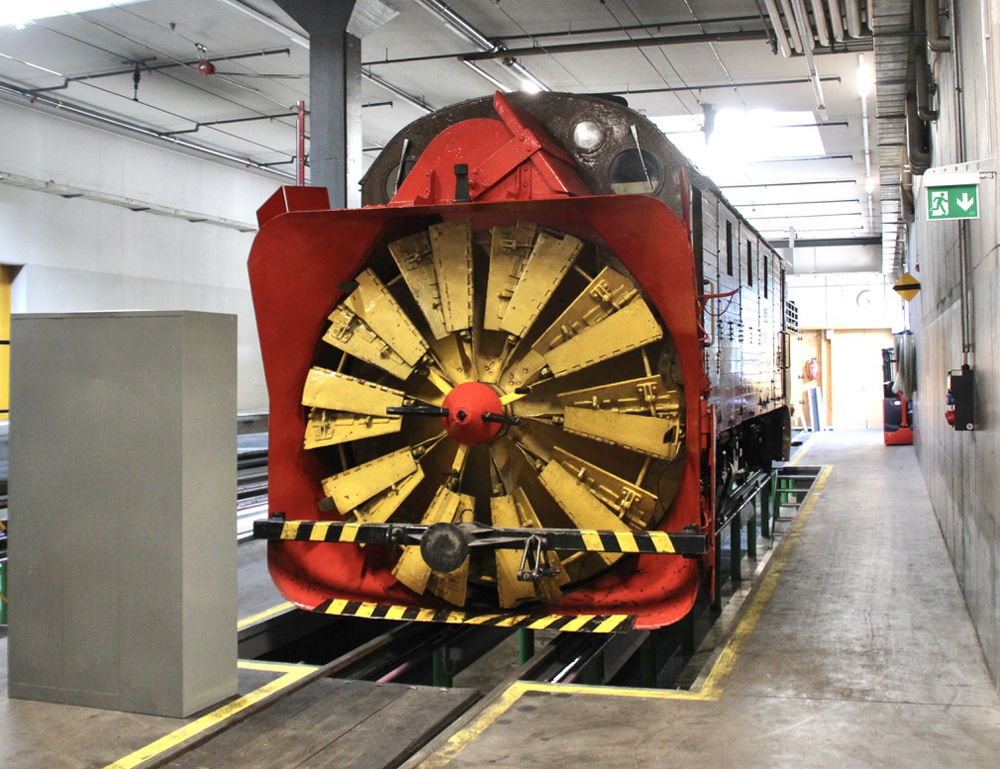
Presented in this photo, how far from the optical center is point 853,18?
27.2ft

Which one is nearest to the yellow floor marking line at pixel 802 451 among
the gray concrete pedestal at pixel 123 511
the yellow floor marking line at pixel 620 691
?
the yellow floor marking line at pixel 620 691

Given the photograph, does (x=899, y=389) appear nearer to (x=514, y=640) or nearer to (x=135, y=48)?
(x=514, y=640)

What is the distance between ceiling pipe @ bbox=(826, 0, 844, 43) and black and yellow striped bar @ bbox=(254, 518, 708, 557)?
5.23 metres

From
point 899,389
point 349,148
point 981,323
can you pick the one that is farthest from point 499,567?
point 899,389

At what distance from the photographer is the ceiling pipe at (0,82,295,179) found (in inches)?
556

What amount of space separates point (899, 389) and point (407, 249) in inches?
462

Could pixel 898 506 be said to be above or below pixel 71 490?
below

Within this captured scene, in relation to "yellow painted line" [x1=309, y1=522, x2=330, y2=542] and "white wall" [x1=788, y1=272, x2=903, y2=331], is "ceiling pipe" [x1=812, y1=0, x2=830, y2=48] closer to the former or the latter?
"yellow painted line" [x1=309, y1=522, x2=330, y2=542]


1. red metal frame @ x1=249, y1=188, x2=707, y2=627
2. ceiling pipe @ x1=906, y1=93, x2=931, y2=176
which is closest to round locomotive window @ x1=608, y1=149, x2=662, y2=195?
red metal frame @ x1=249, y1=188, x2=707, y2=627

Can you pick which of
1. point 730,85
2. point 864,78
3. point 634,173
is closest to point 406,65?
point 730,85

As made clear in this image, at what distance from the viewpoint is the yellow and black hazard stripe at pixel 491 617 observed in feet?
16.4

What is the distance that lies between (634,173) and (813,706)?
2823 millimetres

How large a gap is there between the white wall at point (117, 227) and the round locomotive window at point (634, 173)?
12137 millimetres

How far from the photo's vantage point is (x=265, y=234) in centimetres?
529
